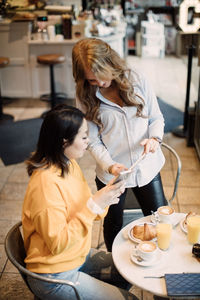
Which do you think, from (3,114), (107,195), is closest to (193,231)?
(107,195)

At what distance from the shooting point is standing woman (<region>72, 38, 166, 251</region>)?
2.01 meters

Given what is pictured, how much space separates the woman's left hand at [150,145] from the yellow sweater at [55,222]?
451 mm

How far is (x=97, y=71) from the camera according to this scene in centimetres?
192

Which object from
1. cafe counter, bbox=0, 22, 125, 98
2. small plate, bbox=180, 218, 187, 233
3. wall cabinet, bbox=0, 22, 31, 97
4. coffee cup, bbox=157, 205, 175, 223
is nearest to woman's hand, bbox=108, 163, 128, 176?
coffee cup, bbox=157, 205, 175, 223

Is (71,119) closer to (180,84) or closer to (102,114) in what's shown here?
(102,114)

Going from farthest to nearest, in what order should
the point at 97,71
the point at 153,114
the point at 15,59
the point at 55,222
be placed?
the point at 15,59 → the point at 153,114 → the point at 97,71 → the point at 55,222

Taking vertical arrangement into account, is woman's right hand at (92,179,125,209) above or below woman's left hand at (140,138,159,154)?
below

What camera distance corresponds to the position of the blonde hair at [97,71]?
6.29 ft

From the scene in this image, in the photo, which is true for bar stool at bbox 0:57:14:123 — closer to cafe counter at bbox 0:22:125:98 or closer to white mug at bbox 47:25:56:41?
cafe counter at bbox 0:22:125:98

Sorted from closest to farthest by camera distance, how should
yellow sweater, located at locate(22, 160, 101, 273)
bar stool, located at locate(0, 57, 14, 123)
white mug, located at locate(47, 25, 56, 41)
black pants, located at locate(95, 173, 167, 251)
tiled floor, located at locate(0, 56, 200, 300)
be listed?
1. yellow sweater, located at locate(22, 160, 101, 273)
2. black pants, located at locate(95, 173, 167, 251)
3. tiled floor, located at locate(0, 56, 200, 300)
4. bar stool, located at locate(0, 57, 14, 123)
5. white mug, located at locate(47, 25, 56, 41)

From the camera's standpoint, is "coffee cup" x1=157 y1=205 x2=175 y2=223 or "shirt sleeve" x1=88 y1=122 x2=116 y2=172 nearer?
"coffee cup" x1=157 y1=205 x2=175 y2=223

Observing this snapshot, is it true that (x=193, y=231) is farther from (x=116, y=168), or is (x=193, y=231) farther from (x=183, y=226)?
(x=116, y=168)

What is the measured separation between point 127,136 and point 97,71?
1.36 feet

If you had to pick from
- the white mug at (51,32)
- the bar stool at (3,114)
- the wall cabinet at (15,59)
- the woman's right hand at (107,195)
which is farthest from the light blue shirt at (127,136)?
the wall cabinet at (15,59)
